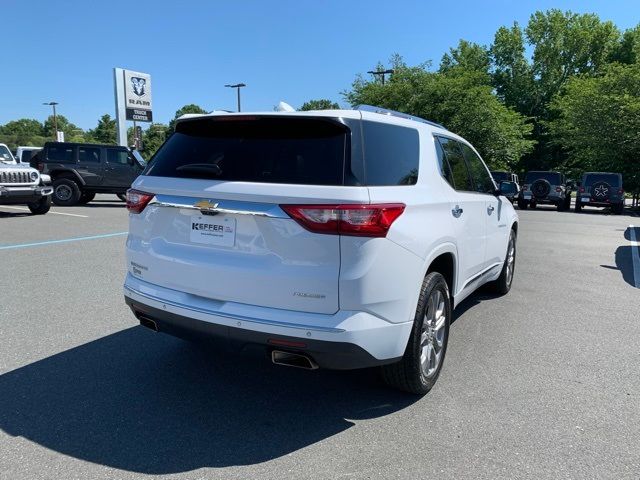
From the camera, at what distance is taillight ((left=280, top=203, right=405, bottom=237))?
→ 2.63 meters

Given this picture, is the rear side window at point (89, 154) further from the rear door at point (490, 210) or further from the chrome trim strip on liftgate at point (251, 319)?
the chrome trim strip on liftgate at point (251, 319)

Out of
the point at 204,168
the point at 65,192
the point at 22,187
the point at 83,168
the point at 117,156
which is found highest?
the point at 117,156

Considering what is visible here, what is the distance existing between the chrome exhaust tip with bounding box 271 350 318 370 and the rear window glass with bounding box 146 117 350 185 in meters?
0.95

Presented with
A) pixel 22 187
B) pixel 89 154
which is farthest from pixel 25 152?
pixel 22 187

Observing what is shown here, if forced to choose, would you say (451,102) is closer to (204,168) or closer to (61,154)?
(61,154)

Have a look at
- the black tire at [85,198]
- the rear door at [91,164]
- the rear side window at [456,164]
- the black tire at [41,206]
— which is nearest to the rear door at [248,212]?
the rear side window at [456,164]

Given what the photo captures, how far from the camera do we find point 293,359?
9.12 ft

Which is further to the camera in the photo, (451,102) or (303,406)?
(451,102)

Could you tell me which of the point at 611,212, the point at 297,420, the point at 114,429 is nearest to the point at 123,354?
the point at 114,429

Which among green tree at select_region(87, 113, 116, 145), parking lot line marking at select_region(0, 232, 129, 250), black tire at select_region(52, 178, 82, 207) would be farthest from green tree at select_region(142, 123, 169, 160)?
parking lot line marking at select_region(0, 232, 129, 250)

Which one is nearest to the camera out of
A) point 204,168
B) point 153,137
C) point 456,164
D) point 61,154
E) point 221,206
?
point 221,206

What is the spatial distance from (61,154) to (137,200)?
15.9 meters

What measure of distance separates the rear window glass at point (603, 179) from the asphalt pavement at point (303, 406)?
1997 centimetres

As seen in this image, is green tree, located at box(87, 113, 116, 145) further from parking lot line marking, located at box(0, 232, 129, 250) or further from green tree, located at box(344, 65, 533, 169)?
parking lot line marking, located at box(0, 232, 129, 250)
